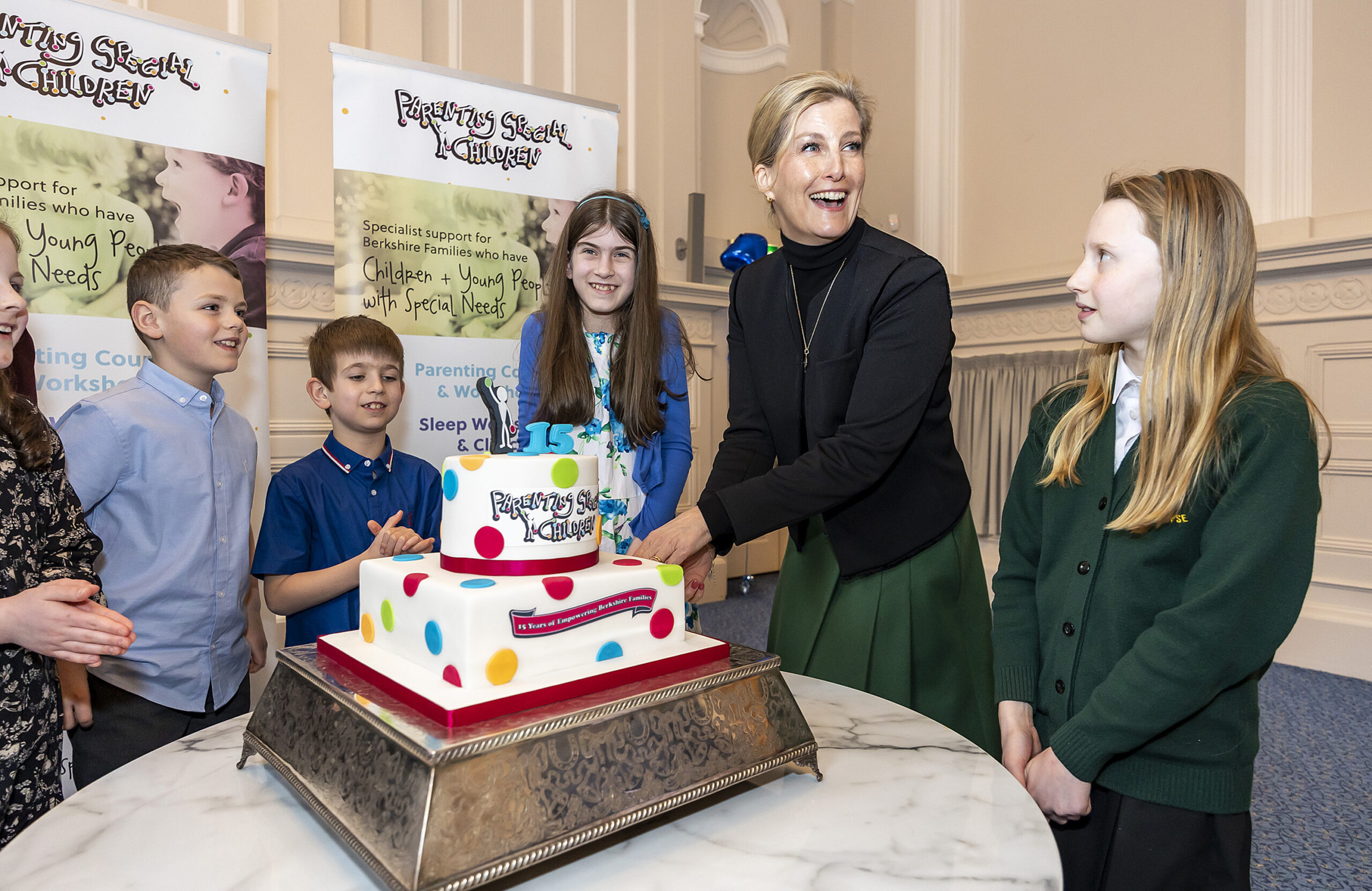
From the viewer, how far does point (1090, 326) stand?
116cm

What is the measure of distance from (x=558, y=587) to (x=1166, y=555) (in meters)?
0.78

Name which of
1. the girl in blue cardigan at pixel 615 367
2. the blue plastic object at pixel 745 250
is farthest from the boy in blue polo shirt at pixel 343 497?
the blue plastic object at pixel 745 250

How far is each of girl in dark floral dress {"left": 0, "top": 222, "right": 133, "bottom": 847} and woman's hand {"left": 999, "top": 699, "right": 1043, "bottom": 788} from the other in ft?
4.02

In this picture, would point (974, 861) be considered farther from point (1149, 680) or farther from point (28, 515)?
point (28, 515)

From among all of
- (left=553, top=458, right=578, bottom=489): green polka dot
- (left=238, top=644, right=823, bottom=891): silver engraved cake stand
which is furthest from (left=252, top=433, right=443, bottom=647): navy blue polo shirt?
(left=553, top=458, right=578, bottom=489): green polka dot

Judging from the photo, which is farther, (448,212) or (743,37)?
(743,37)

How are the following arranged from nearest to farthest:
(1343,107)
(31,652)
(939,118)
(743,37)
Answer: (31,652) → (1343,107) → (939,118) → (743,37)

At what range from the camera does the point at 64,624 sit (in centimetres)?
112

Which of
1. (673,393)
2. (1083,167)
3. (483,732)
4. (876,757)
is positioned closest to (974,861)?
(876,757)

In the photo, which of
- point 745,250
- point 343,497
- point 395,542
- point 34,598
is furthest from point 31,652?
point 745,250

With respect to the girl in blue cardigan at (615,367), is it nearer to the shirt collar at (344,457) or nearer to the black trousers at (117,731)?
the shirt collar at (344,457)

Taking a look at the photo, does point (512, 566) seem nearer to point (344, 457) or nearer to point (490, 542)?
point (490, 542)

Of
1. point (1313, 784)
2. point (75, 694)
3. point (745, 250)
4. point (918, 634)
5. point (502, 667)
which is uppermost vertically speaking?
point (745, 250)

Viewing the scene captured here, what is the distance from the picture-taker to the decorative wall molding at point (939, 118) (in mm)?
5148
